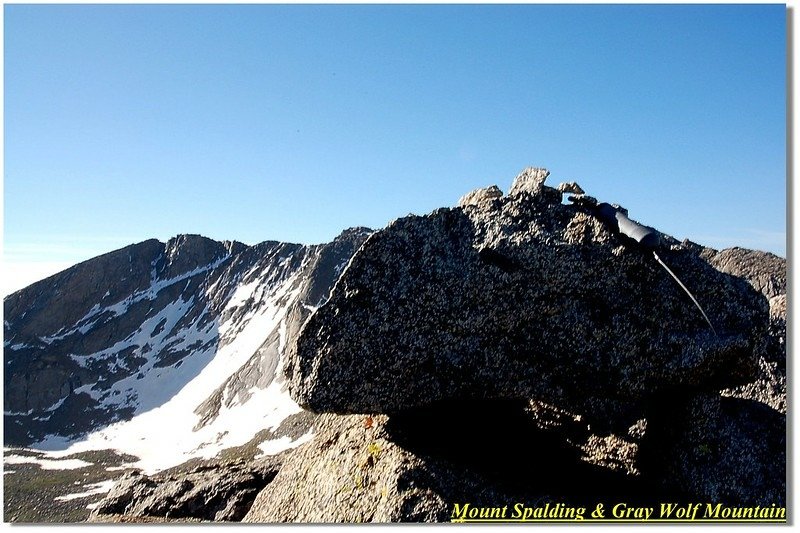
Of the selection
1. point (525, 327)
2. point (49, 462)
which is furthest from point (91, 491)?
point (525, 327)

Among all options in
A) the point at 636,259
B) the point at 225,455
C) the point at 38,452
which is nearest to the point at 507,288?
the point at 636,259

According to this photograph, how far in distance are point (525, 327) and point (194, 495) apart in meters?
11.5

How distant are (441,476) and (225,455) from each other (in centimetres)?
15933

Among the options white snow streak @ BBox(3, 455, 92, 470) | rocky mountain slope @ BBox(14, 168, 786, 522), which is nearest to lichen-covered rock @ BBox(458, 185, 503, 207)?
rocky mountain slope @ BBox(14, 168, 786, 522)

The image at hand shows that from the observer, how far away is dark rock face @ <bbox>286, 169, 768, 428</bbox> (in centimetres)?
1031

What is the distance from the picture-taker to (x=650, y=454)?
1109 cm

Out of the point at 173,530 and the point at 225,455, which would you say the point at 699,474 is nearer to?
the point at 173,530

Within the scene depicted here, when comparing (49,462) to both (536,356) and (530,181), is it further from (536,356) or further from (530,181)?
(536,356)

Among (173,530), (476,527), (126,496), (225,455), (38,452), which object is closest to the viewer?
(476,527)

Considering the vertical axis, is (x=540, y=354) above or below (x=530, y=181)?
below

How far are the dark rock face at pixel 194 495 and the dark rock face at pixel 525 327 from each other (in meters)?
6.76

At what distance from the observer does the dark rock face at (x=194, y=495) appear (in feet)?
49.4

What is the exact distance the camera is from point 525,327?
1057cm

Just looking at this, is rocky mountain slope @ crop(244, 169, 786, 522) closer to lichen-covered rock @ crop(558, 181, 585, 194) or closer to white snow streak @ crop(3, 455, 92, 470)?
lichen-covered rock @ crop(558, 181, 585, 194)
